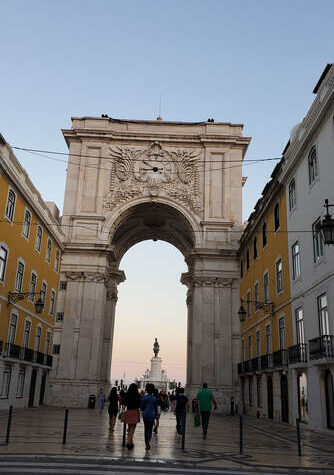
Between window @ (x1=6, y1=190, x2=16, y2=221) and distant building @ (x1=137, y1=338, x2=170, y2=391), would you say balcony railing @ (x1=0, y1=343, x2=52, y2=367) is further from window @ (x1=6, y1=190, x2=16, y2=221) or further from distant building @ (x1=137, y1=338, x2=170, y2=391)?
distant building @ (x1=137, y1=338, x2=170, y2=391)

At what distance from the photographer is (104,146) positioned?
41906mm

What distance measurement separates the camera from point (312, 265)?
1986 cm

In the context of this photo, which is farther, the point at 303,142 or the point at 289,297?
the point at 289,297

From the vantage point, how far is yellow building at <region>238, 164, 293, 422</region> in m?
23.9

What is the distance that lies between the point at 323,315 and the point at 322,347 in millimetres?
1469

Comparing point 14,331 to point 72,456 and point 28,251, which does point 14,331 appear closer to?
point 28,251

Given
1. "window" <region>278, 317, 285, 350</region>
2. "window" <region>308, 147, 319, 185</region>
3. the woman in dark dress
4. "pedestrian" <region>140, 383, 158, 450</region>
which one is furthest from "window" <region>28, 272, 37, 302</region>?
"pedestrian" <region>140, 383, 158, 450</region>

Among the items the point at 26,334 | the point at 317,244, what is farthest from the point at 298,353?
the point at 26,334

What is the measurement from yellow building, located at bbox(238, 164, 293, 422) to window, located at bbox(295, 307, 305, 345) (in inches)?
36.4

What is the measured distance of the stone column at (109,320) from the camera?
43969 millimetres

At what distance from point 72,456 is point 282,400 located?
16.3 meters

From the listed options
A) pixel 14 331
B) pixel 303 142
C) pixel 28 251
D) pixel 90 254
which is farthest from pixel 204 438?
pixel 90 254

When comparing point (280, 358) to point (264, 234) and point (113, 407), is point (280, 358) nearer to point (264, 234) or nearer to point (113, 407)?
point (264, 234)

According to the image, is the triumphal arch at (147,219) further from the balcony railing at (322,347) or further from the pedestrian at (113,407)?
the pedestrian at (113,407)
